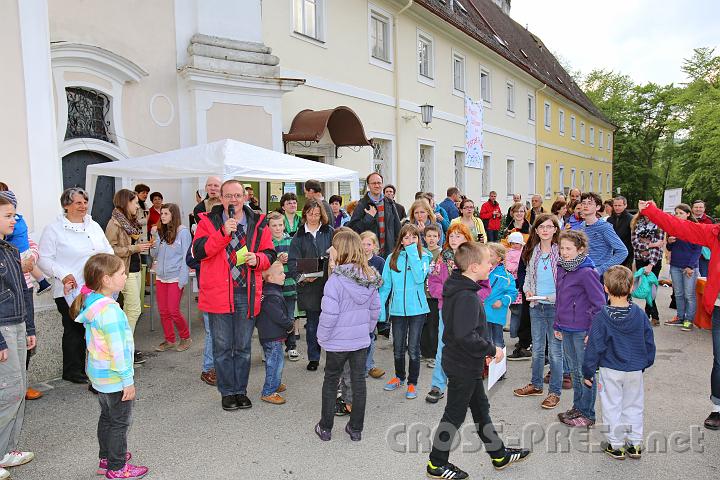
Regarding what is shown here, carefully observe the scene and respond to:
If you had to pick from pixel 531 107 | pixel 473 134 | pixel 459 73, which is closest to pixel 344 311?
pixel 459 73

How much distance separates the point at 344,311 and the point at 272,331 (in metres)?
1.06

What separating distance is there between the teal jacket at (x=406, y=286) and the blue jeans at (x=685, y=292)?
16.0 feet

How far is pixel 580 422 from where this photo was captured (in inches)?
165

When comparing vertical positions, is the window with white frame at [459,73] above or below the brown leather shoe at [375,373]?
above

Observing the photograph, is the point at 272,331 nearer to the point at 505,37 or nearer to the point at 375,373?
the point at 375,373

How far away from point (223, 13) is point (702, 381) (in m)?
9.35

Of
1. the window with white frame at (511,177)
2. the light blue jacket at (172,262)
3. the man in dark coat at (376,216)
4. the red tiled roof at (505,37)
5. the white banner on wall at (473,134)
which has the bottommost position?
the light blue jacket at (172,262)

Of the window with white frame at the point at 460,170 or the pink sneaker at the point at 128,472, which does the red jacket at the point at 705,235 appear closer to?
the pink sneaker at the point at 128,472

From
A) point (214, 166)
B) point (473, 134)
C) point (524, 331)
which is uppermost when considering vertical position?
point (473, 134)

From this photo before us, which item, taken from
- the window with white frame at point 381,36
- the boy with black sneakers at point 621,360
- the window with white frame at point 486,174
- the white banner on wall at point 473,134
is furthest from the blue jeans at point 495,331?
the window with white frame at point 486,174

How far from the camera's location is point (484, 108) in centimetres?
2128

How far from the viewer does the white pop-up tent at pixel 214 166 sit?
6676mm

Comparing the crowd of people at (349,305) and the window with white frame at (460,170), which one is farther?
the window with white frame at (460,170)

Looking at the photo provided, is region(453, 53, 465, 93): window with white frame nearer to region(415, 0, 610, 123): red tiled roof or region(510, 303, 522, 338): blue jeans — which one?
region(415, 0, 610, 123): red tiled roof
